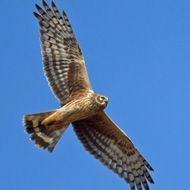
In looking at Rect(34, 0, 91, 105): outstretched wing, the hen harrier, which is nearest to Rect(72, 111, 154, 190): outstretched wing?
the hen harrier

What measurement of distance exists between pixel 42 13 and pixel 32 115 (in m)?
2.52

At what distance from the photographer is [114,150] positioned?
11.2 m

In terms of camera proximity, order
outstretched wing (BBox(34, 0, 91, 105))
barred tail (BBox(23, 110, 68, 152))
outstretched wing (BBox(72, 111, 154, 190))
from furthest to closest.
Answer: outstretched wing (BBox(72, 111, 154, 190)) → outstretched wing (BBox(34, 0, 91, 105)) → barred tail (BBox(23, 110, 68, 152))

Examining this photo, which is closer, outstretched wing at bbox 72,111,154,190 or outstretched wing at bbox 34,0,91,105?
outstretched wing at bbox 34,0,91,105

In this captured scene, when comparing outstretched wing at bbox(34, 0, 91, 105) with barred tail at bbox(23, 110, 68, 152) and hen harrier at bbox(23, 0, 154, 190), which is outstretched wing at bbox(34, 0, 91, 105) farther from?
barred tail at bbox(23, 110, 68, 152)

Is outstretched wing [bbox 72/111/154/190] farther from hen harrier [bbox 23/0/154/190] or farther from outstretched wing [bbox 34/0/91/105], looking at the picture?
outstretched wing [bbox 34/0/91/105]

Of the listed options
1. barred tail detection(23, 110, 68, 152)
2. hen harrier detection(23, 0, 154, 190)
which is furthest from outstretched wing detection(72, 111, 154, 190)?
barred tail detection(23, 110, 68, 152)

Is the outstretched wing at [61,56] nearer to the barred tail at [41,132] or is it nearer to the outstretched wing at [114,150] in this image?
the barred tail at [41,132]

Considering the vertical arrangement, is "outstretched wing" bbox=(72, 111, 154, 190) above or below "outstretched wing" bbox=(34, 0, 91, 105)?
below

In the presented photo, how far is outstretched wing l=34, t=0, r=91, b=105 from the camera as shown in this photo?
10.6 m

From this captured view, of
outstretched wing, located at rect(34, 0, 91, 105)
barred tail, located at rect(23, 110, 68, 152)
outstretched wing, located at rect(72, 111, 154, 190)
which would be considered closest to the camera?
barred tail, located at rect(23, 110, 68, 152)

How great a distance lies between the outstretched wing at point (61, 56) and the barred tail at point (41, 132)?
0.65 metres

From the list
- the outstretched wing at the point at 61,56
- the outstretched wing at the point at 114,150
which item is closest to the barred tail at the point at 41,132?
the outstretched wing at the point at 61,56

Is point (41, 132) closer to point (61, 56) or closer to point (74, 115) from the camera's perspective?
point (74, 115)
